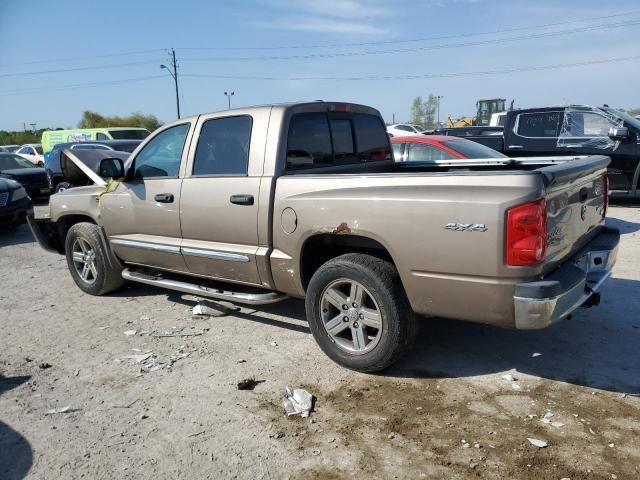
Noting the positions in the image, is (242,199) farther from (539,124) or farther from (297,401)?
(539,124)

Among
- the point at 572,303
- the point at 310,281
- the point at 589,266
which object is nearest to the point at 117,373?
the point at 310,281

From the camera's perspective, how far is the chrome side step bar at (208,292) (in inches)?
170

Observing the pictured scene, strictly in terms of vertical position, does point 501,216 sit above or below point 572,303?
above

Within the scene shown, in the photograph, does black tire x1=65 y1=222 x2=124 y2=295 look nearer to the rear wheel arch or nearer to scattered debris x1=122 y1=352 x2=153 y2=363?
scattered debris x1=122 y1=352 x2=153 y2=363

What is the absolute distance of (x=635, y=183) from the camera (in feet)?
32.2

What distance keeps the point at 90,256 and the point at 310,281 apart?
3.23 metres

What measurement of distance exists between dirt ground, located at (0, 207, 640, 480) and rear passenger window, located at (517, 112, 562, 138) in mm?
5769

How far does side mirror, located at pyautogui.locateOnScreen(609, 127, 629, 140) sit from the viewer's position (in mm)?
9539

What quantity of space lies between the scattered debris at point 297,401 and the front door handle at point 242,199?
1.47 meters

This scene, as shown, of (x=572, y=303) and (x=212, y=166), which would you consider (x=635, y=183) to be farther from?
(x=212, y=166)

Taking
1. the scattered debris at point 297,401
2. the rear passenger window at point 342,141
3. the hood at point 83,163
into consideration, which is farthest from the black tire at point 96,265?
the scattered debris at point 297,401

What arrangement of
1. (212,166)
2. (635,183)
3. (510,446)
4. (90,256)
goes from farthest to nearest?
1. (635,183)
2. (90,256)
3. (212,166)
4. (510,446)

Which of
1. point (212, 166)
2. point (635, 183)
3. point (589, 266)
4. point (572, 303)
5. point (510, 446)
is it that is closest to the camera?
point (510, 446)

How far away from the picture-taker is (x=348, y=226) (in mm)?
3609
